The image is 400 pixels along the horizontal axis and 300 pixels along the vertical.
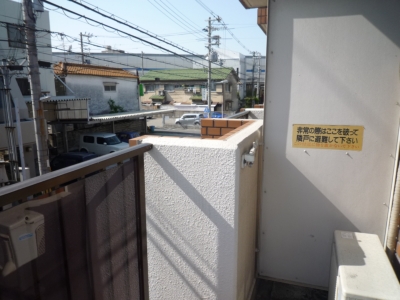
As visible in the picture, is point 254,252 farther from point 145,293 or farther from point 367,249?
point 145,293

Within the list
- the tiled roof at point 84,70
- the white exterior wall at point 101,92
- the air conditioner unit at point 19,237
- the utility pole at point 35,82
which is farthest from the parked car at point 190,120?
the air conditioner unit at point 19,237

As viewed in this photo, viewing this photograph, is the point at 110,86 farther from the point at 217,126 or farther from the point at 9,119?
the point at 217,126

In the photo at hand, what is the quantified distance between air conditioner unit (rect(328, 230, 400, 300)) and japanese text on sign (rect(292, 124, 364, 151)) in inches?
26.9

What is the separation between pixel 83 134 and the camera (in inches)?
571

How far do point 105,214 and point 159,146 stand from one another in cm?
62

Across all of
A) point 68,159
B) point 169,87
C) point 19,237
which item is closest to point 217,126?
point 19,237

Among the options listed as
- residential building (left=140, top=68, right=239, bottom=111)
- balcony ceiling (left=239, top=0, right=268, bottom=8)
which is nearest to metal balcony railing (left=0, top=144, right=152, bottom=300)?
balcony ceiling (left=239, top=0, right=268, bottom=8)

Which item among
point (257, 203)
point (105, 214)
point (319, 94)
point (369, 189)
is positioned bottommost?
point (257, 203)

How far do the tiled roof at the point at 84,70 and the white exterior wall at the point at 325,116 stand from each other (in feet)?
50.4

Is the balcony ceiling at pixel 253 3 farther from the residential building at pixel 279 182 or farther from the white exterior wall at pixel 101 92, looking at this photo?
the white exterior wall at pixel 101 92

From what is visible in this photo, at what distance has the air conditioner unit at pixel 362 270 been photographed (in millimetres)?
1553

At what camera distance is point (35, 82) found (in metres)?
6.24

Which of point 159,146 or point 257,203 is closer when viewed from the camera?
point 159,146

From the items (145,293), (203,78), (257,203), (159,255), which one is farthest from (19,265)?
(203,78)
